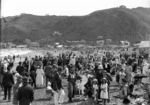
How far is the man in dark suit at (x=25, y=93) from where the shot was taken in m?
9.95

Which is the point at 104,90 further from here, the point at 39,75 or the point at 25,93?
the point at 39,75

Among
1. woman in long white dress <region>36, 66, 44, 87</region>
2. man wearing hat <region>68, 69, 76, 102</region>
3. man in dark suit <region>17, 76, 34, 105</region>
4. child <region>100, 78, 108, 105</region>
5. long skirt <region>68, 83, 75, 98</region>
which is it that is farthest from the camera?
woman in long white dress <region>36, 66, 44, 87</region>

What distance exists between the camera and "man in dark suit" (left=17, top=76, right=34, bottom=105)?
995 cm

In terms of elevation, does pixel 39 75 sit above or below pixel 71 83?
above

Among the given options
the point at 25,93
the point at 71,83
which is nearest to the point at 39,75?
the point at 71,83

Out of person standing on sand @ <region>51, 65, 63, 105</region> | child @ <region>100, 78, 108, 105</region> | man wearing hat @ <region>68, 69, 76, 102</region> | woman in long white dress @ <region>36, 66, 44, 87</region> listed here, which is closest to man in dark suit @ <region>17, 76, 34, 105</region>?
person standing on sand @ <region>51, 65, 63, 105</region>

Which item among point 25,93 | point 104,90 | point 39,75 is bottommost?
point 104,90

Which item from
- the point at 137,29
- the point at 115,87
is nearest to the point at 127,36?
the point at 137,29

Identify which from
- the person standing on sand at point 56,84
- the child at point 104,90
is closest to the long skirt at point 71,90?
the person standing on sand at point 56,84

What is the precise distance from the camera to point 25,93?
9984 millimetres

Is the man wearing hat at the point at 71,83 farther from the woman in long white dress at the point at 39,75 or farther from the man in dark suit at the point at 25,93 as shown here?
the man in dark suit at the point at 25,93

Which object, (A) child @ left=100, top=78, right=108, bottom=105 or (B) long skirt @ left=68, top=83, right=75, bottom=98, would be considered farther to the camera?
(B) long skirt @ left=68, top=83, right=75, bottom=98

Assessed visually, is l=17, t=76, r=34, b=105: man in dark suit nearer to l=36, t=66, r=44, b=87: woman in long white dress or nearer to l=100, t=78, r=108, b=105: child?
l=100, t=78, r=108, b=105: child

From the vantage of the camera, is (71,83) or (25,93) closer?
(25,93)
